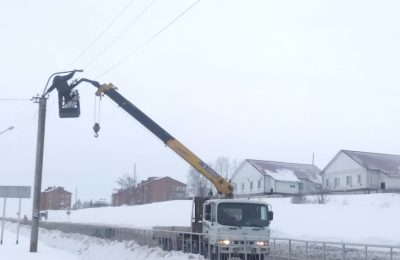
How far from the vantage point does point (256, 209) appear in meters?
21.0

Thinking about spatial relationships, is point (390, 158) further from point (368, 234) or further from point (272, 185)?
point (368, 234)

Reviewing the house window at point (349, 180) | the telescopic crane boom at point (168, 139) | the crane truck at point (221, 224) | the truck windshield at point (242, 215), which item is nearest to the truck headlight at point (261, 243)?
the crane truck at point (221, 224)

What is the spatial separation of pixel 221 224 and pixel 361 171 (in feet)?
191

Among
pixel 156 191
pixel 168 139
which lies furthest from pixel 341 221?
pixel 156 191

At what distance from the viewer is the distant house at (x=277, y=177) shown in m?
85.2

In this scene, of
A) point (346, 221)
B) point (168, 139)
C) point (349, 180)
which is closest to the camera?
point (168, 139)

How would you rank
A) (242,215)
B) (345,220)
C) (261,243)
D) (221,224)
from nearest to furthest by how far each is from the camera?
(261,243), (221,224), (242,215), (345,220)

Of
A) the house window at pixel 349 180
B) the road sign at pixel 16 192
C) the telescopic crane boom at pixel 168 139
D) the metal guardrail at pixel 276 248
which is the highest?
the house window at pixel 349 180

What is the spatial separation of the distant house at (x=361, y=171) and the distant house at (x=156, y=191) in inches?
2283

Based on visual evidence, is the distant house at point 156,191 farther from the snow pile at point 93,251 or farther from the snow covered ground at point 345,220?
the snow pile at point 93,251

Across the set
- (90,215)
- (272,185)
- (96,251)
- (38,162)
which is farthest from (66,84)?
(90,215)

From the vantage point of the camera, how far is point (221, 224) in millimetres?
20594

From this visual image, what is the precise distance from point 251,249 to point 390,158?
211 feet

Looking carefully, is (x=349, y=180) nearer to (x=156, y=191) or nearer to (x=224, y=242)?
(x=224, y=242)
